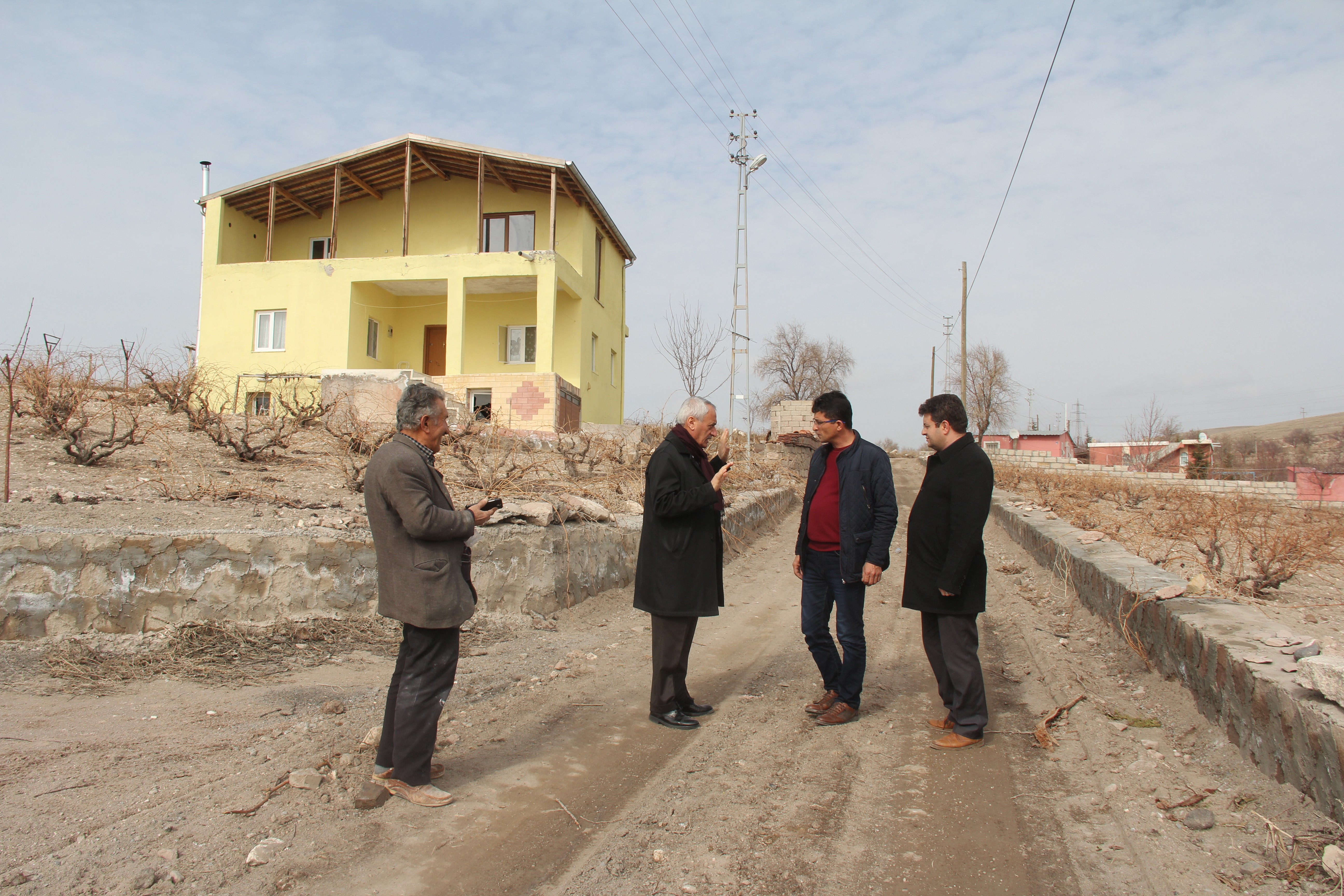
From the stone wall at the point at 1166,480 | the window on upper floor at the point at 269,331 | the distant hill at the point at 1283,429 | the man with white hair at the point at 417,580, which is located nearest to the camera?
the man with white hair at the point at 417,580

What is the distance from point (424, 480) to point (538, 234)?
802 inches

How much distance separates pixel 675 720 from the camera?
4.09 meters

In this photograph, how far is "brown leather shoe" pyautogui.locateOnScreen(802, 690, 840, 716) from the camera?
13.9 ft

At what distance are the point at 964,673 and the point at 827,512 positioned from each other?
3.62ft

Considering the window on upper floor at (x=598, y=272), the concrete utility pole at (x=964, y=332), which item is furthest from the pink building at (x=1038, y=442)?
the window on upper floor at (x=598, y=272)

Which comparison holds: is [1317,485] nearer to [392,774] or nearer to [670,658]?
[670,658]

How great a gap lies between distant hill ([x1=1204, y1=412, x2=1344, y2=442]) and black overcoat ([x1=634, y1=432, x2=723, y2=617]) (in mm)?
90525

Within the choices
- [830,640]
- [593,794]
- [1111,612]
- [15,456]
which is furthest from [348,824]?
[15,456]

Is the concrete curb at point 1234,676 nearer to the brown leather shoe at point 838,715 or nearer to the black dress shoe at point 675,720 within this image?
the brown leather shoe at point 838,715

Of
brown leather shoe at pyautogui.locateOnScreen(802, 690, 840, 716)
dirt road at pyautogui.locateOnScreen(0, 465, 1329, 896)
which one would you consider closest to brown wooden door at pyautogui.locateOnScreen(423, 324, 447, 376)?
dirt road at pyautogui.locateOnScreen(0, 465, 1329, 896)

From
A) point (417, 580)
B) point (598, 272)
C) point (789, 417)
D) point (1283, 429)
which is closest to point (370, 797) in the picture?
point (417, 580)

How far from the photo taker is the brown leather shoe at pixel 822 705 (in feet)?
13.9

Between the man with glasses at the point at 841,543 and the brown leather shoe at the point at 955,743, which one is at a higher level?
the man with glasses at the point at 841,543

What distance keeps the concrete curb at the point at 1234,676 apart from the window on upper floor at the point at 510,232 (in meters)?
18.9
